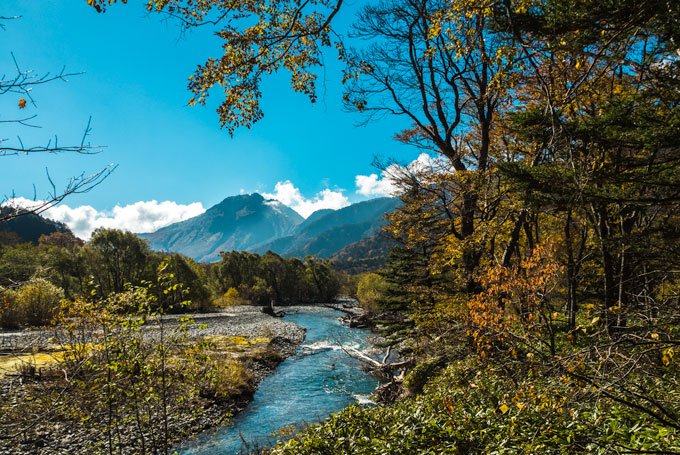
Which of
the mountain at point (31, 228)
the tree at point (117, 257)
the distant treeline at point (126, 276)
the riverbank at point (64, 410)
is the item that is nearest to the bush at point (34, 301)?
the distant treeline at point (126, 276)

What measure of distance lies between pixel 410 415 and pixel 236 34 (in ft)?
21.8

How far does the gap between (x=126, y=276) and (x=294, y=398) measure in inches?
2024

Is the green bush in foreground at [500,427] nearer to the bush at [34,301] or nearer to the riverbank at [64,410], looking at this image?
the riverbank at [64,410]

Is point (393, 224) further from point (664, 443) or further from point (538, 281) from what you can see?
point (664, 443)

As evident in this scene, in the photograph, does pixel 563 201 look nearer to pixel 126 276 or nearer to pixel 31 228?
pixel 126 276

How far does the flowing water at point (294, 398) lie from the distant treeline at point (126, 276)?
16.4 feet

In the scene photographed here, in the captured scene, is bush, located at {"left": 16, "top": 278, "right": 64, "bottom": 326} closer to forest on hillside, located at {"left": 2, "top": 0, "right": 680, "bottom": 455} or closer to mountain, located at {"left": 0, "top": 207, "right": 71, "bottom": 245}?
forest on hillside, located at {"left": 2, "top": 0, "right": 680, "bottom": 455}

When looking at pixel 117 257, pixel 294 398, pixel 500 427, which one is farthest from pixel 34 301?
pixel 500 427

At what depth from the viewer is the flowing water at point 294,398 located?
10672mm

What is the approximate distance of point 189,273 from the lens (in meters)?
57.6

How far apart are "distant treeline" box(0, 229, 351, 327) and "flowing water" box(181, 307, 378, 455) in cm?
500

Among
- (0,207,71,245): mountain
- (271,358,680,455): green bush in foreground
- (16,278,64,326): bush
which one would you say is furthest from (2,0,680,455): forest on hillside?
(0,207,71,245): mountain

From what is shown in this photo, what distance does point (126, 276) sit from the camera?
5381 cm

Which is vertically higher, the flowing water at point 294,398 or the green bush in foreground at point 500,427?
the green bush in foreground at point 500,427
